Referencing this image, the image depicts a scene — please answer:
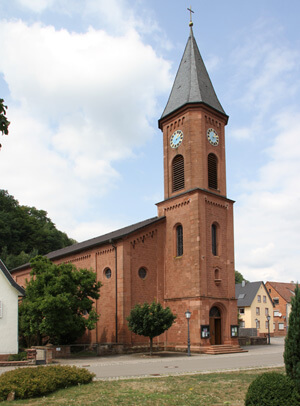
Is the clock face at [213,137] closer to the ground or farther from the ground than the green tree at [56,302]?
farther from the ground

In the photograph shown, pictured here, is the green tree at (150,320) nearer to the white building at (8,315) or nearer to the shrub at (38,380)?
the white building at (8,315)

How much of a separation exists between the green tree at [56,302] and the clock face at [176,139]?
14.2m

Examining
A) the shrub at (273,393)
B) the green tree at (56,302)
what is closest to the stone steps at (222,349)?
A: the green tree at (56,302)

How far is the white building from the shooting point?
78.0 feet

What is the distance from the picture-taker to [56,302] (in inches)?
990

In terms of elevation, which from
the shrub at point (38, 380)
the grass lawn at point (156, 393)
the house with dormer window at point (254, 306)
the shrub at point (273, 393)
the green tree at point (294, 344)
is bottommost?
the house with dormer window at point (254, 306)

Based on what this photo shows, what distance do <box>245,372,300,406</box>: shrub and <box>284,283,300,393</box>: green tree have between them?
1.29ft

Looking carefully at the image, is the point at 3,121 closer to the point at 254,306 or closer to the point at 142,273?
the point at 142,273

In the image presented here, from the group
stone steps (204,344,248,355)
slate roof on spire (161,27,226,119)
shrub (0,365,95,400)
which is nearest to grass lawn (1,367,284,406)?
shrub (0,365,95,400)

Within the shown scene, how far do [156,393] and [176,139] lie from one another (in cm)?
2723

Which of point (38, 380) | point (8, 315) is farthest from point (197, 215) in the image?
point (38, 380)

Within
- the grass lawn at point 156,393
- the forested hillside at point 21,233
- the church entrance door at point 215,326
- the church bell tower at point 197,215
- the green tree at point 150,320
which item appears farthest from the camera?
the forested hillside at point 21,233

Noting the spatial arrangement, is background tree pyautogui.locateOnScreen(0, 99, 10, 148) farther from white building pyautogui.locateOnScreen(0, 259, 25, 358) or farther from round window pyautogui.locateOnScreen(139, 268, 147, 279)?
round window pyautogui.locateOnScreen(139, 268, 147, 279)

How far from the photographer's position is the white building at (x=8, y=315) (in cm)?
2377
